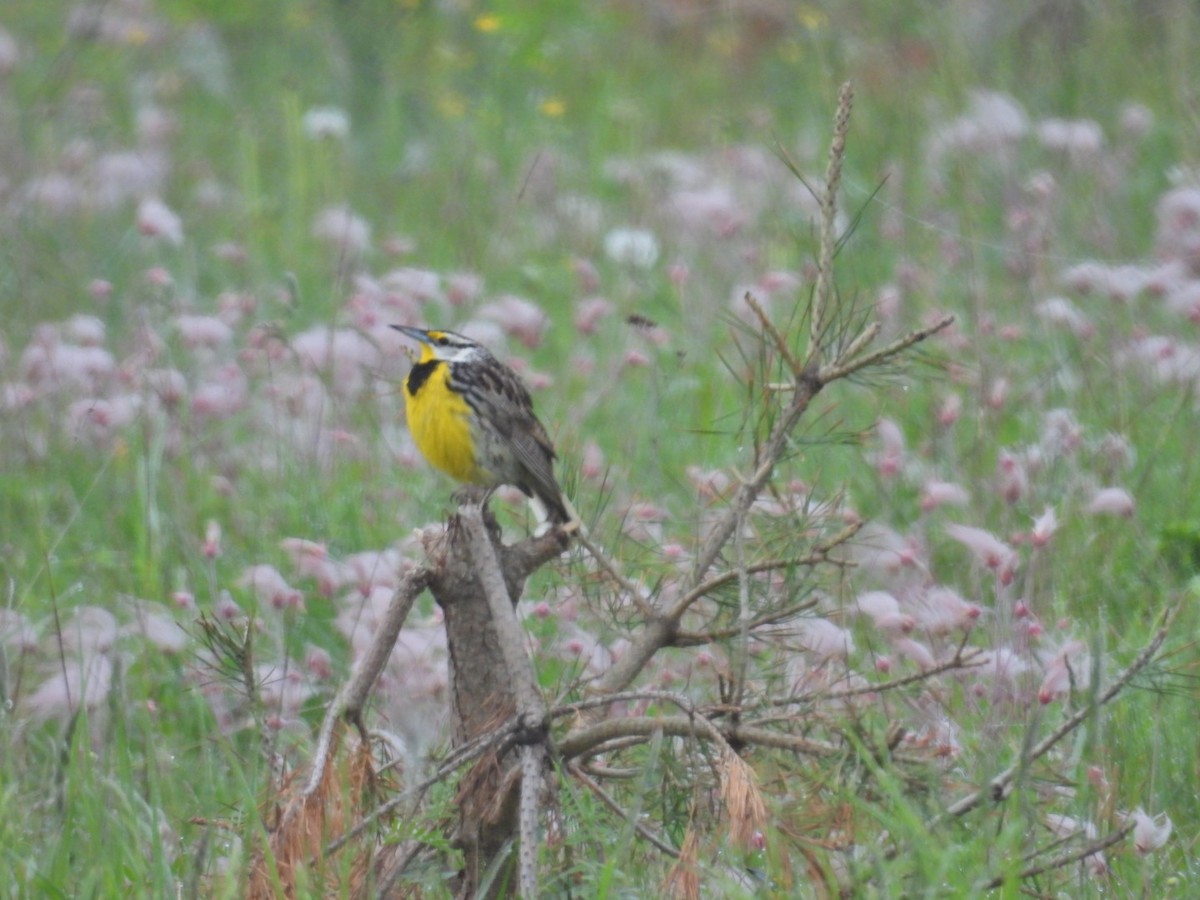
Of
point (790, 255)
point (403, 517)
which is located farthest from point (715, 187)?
point (403, 517)

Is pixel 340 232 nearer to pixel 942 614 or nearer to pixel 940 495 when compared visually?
pixel 940 495

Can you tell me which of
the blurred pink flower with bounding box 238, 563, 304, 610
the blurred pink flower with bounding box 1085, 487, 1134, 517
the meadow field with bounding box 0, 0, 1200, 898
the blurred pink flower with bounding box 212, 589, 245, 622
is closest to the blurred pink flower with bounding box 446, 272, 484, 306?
the meadow field with bounding box 0, 0, 1200, 898

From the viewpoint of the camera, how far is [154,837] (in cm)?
312

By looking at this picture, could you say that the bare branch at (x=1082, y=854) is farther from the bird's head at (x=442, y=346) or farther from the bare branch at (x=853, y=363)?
the bird's head at (x=442, y=346)

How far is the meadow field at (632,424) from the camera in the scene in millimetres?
3152

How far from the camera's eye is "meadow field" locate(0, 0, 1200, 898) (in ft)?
10.3

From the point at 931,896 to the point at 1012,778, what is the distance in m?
0.27

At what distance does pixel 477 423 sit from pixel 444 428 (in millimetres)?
93


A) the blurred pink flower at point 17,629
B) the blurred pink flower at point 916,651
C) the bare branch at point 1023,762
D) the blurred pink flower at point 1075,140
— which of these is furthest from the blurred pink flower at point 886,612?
the blurred pink flower at point 1075,140

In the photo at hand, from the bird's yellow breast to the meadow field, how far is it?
300mm

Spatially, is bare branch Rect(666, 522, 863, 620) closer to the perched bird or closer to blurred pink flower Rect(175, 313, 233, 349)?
the perched bird

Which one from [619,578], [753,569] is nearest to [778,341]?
[753,569]

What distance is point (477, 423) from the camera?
16.0 feet

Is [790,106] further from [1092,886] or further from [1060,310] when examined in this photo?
[1092,886]
